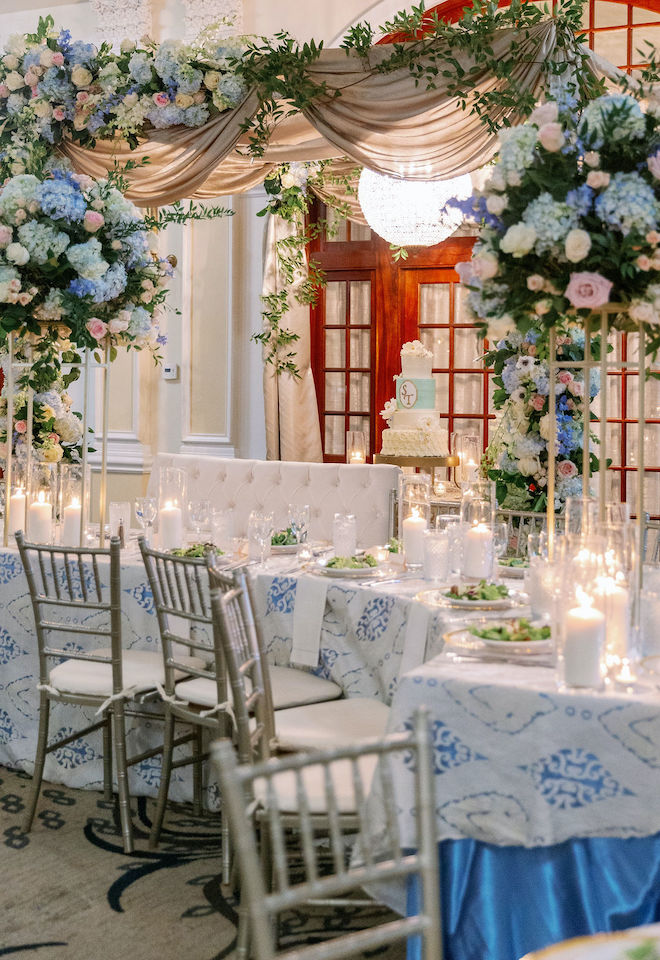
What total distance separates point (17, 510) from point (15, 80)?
2.16 meters

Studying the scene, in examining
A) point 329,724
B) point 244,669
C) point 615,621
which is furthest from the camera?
point 329,724

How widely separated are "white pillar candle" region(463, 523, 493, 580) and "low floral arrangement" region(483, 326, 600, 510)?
140 centimetres

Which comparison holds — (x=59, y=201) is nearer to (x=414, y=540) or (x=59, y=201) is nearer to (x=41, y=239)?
(x=41, y=239)

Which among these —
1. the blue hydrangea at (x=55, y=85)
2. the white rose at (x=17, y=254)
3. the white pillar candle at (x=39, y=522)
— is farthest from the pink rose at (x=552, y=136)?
the blue hydrangea at (x=55, y=85)

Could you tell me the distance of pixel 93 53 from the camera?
531cm

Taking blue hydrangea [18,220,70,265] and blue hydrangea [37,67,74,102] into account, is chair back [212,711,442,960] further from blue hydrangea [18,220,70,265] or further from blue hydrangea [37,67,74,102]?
blue hydrangea [37,67,74,102]

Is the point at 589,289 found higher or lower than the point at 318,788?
higher

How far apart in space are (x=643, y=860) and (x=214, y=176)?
4.14 metres

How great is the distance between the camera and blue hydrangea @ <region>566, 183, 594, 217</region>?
277cm

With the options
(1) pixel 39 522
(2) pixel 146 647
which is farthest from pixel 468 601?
(1) pixel 39 522

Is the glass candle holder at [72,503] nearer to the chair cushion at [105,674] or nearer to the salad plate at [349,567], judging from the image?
the chair cushion at [105,674]

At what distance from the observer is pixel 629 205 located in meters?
2.71

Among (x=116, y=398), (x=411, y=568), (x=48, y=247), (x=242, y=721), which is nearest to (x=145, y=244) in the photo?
(x=48, y=247)

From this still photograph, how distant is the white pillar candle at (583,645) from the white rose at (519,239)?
914 mm
